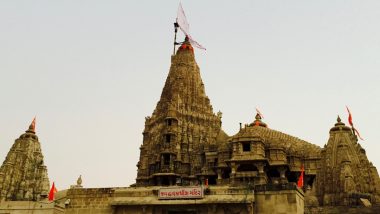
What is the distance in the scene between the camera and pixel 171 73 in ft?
211

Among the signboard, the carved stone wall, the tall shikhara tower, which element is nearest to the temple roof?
the tall shikhara tower

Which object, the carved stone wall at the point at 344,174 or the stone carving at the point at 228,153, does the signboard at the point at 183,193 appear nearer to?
the stone carving at the point at 228,153

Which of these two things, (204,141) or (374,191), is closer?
(374,191)

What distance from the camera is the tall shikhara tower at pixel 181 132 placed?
51219mm

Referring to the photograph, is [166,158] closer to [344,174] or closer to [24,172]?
[24,172]

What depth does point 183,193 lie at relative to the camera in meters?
26.2

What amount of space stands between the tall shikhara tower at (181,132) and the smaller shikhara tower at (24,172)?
44.1 feet

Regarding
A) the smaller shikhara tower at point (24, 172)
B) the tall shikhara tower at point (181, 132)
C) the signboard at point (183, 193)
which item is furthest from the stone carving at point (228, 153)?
the smaller shikhara tower at point (24, 172)

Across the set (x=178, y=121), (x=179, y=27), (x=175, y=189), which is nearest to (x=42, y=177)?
(x=178, y=121)

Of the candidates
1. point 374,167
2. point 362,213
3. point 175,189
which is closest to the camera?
point 175,189

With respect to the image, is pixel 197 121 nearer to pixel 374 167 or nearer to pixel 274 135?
pixel 274 135

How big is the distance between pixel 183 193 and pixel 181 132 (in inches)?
1146

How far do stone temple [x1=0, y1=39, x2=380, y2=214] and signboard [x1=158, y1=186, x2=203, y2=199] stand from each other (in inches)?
2.5

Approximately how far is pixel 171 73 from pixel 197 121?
10.4 metres
